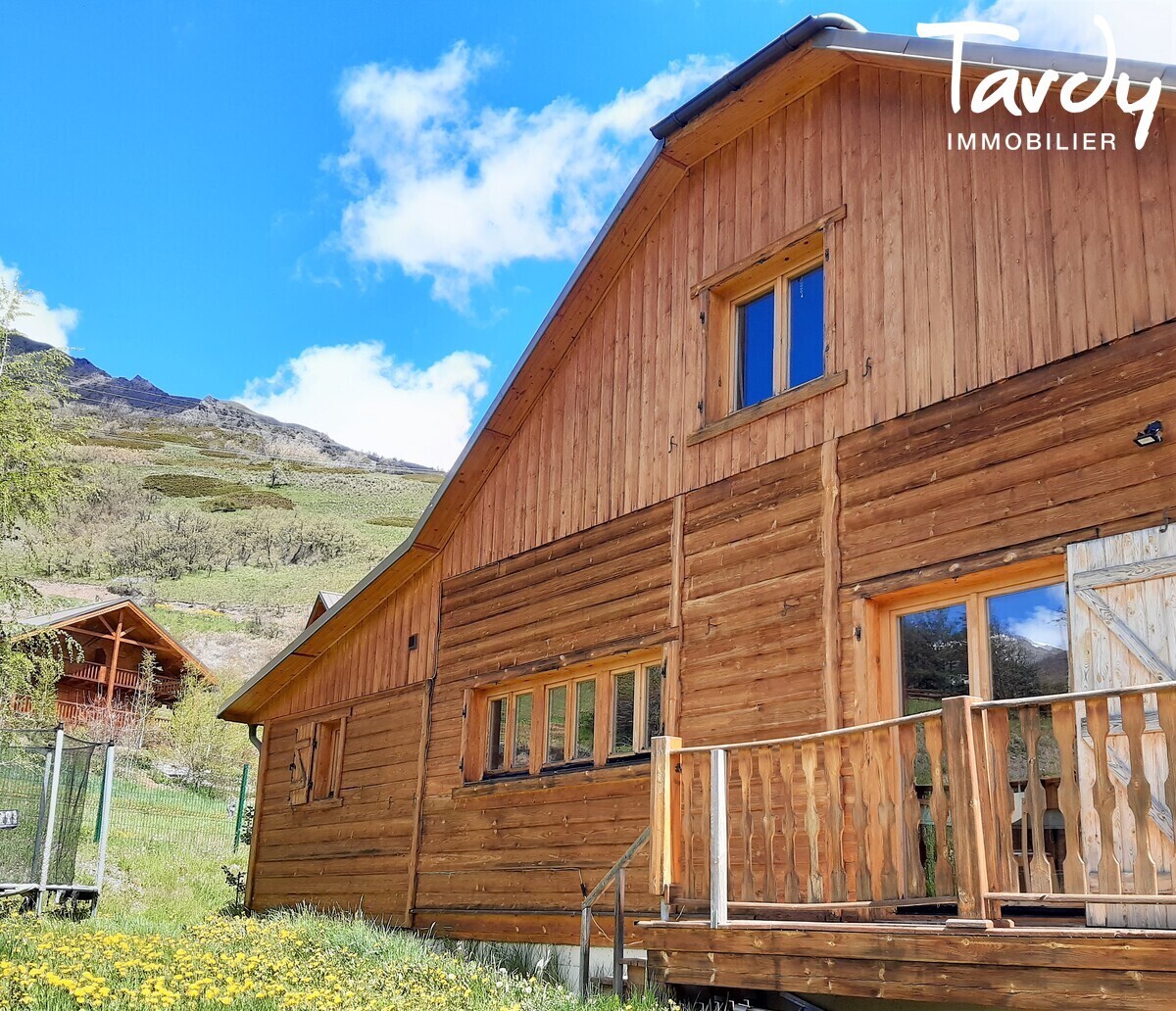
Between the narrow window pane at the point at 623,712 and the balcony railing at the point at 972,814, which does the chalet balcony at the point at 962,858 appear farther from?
the narrow window pane at the point at 623,712

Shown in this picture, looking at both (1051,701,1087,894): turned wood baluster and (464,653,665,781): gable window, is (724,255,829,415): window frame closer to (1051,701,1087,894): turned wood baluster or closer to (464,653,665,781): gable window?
(464,653,665,781): gable window

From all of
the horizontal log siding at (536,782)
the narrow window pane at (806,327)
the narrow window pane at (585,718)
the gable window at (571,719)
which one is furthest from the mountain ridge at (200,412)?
the narrow window pane at (806,327)

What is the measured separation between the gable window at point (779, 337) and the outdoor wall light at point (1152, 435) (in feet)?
10.2

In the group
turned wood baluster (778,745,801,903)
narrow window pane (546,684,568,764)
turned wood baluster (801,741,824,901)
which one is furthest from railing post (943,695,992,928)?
narrow window pane (546,684,568,764)

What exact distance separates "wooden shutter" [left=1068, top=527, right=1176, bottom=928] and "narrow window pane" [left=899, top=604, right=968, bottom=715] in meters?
0.95

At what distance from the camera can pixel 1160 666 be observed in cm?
686

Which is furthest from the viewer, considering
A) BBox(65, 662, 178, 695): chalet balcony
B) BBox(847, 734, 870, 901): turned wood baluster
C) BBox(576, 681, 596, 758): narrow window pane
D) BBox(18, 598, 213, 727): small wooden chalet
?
BBox(65, 662, 178, 695): chalet balcony

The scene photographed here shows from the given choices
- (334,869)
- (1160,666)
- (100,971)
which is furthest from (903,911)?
(334,869)

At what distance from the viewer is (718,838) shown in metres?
7.65

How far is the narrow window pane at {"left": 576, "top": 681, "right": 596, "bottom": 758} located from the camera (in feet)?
37.6

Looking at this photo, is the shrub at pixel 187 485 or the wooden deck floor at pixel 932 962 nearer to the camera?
the wooden deck floor at pixel 932 962

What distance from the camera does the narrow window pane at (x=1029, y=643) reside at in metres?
7.72

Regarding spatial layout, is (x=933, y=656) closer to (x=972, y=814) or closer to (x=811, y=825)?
(x=811, y=825)

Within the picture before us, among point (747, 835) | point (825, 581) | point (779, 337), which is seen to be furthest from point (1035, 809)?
point (779, 337)
